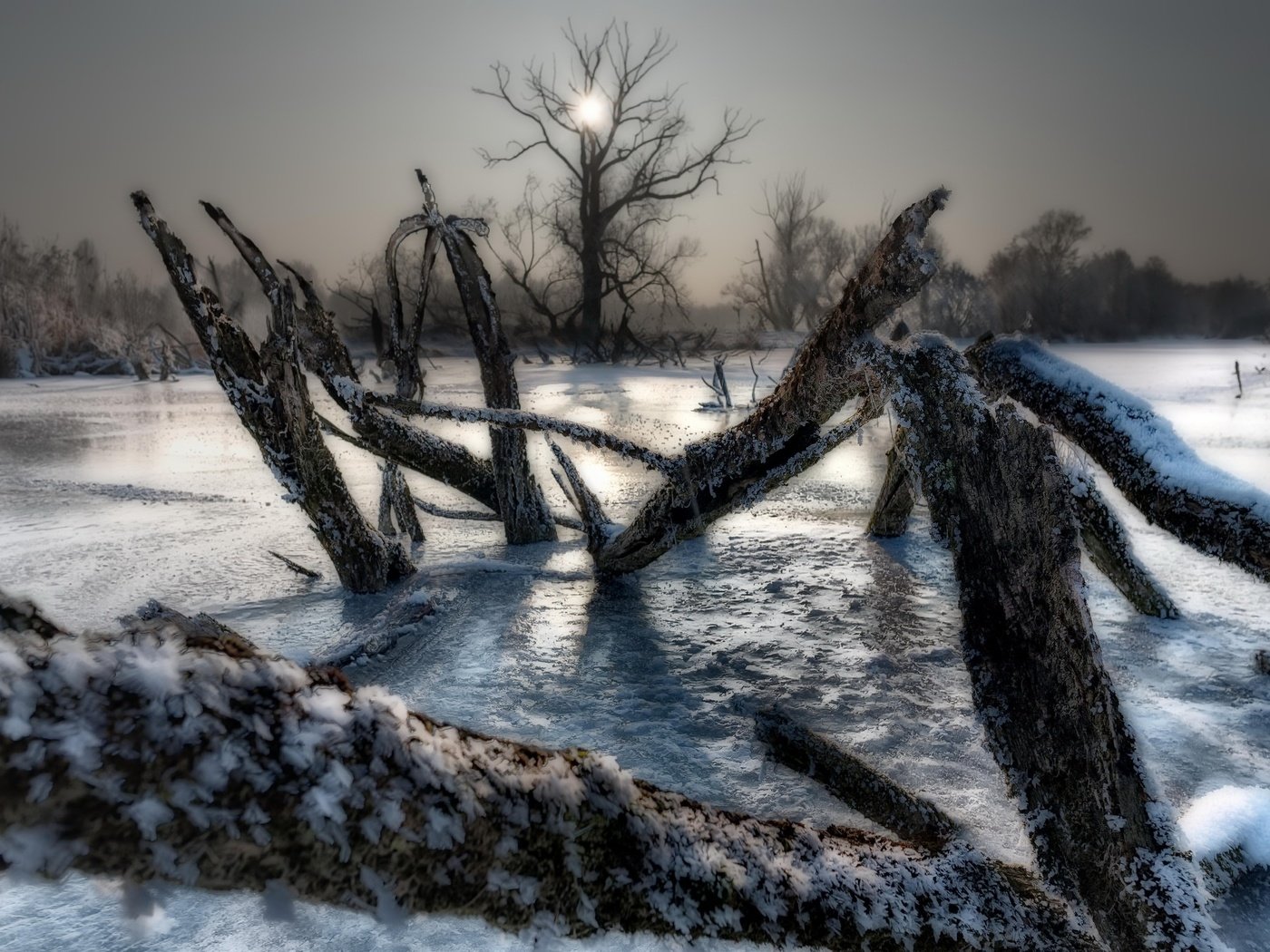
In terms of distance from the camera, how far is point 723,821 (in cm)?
90

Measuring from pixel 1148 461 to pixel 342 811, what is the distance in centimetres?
151

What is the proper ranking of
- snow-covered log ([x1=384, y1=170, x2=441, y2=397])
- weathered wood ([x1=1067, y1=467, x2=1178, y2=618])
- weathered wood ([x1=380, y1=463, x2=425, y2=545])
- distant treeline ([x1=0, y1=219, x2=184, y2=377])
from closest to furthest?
weathered wood ([x1=1067, y1=467, x2=1178, y2=618]) → snow-covered log ([x1=384, y1=170, x2=441, y2=397]) → weathered wood ([x1=380, y1=463, x2=425, y2=545]) → distant treeline ([x1=0, y1=219, x2=184, y2=377])

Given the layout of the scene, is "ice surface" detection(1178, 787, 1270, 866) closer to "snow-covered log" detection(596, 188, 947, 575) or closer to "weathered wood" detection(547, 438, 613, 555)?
"snow-covered log" detection(596, 188, 947, 575)

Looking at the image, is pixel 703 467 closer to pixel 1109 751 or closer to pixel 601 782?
pixel 1109 751

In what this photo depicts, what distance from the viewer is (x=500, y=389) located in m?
4.33

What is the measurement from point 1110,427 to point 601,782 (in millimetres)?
1292

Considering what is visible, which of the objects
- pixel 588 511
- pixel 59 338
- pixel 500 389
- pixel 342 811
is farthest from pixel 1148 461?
pixel 59 338

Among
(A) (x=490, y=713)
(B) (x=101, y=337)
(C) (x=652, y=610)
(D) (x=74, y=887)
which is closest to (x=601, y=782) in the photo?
(D) (x=74, y=887)

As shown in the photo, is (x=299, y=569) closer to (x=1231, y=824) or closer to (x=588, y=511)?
(x=588, y=511)

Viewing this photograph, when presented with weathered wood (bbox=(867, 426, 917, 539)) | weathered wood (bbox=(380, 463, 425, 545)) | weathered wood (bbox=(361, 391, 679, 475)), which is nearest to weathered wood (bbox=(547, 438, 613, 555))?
weathered wood (bbox=(361, 391, 679, 475))

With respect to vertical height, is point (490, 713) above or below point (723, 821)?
below

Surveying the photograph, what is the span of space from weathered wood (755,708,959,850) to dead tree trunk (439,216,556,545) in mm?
2768

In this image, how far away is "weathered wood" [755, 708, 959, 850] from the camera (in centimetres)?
136

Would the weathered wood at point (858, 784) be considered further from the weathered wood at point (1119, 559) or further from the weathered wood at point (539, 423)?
the weathered wood at point (1119, 559)
